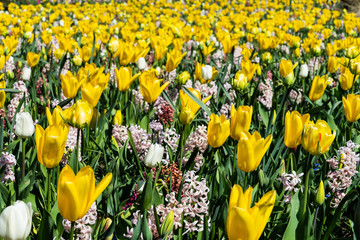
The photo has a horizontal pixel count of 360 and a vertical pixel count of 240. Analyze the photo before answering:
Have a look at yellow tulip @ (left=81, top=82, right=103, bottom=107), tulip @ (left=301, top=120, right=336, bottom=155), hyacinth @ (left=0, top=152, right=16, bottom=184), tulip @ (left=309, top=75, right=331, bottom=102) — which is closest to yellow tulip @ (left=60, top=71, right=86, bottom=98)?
yellow tulip @ (left=81, top=82, right=103, bottom=107)

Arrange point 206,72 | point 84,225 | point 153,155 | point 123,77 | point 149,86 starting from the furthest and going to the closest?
1. point 206,72
2. point 123,77
3. point 149,86
4. point 153,155
5. point 84,225

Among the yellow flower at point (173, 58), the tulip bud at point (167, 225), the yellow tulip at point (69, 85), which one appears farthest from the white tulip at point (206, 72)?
the tulip bud at point (167, 225)

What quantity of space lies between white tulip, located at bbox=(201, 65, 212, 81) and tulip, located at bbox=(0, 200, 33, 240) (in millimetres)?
2076

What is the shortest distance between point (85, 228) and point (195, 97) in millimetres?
882

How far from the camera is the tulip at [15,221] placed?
0.98 meters

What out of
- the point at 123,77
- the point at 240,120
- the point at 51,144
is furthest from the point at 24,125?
the point at 123,77

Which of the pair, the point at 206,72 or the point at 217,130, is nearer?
the point at 217,130

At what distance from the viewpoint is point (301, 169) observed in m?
2.13

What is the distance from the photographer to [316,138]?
4.88 feet

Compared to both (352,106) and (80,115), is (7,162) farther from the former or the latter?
(352,106)

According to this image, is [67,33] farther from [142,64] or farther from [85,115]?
[85,115]

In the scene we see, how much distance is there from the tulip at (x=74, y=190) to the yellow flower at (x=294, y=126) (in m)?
0.85

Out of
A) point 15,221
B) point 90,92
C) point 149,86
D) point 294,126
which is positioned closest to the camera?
point 15,221

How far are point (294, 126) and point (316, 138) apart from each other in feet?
0.61
